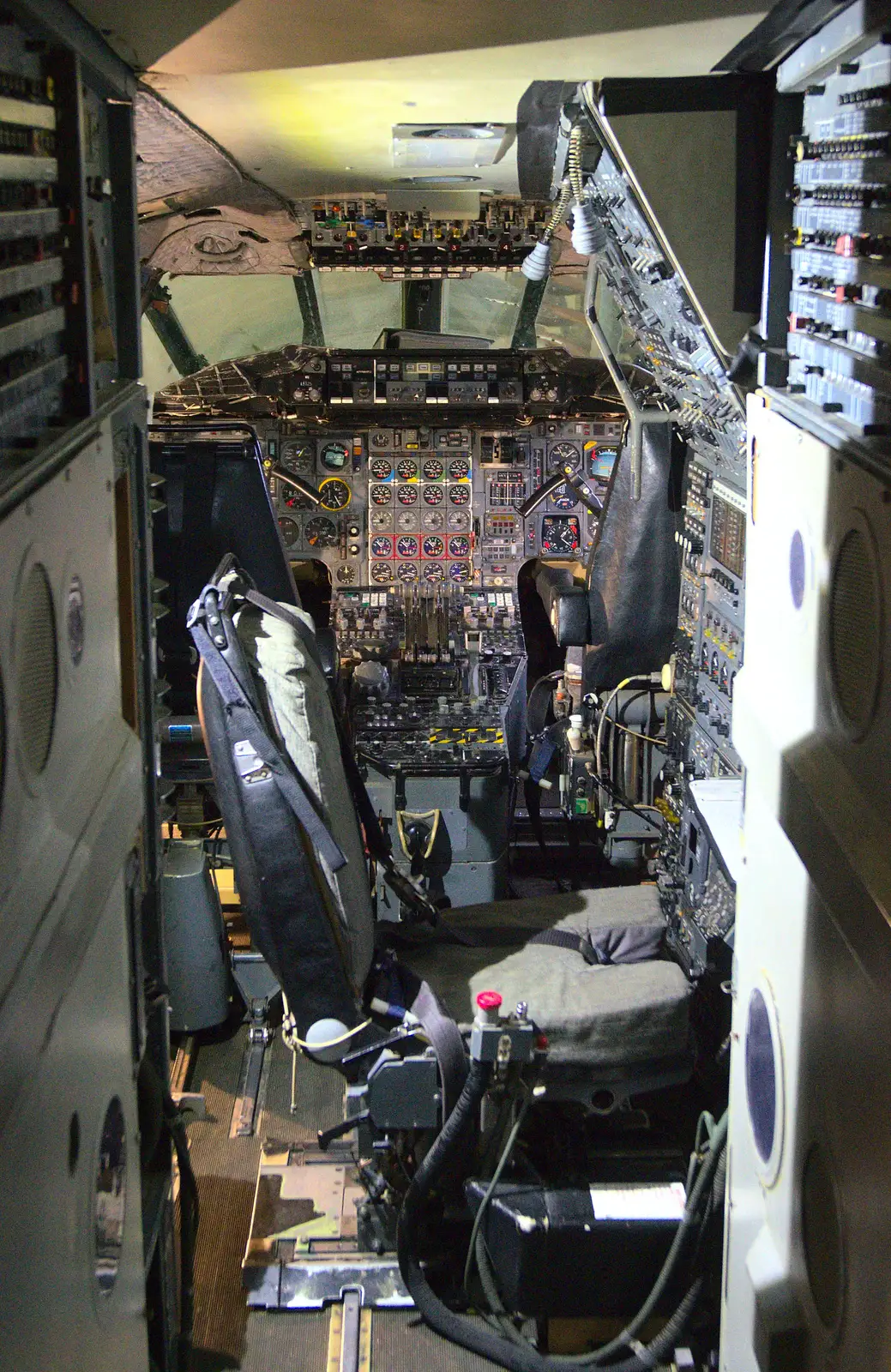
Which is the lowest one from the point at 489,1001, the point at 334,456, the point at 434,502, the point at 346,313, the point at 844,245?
the point at 489,1001

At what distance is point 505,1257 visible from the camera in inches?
111

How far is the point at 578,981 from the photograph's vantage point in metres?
3.02

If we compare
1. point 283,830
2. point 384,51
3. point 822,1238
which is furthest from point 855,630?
point 283,830

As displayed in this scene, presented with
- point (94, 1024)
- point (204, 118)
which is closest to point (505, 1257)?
point (94, 1024)

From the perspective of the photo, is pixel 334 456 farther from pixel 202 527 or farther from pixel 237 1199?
pixel 237 1199

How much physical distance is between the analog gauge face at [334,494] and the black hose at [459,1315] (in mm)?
4527

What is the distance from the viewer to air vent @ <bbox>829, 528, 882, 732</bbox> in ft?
4.43

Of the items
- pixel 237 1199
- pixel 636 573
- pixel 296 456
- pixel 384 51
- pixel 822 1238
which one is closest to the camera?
pixel 822 1238

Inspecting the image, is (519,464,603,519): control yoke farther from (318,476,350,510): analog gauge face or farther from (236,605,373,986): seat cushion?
(236,605,373,986): seat cushion

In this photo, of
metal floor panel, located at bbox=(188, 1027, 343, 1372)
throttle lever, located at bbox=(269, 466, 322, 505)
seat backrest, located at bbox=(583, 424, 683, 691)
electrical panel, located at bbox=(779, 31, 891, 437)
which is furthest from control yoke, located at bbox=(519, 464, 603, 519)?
electrical panel, located at bbox=(779, 31, 891, 437)

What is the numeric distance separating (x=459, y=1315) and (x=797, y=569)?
2064mm

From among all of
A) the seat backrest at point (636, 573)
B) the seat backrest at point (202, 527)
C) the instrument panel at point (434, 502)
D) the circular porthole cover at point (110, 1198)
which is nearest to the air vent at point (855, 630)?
the circular porthole cover at point (110, 1198)

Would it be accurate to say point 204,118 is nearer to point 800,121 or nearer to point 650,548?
point 800,121

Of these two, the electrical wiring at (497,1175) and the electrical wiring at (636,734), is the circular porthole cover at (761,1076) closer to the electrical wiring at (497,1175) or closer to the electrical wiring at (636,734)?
the electrical wiring at (497,1175)
